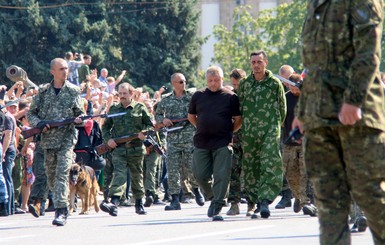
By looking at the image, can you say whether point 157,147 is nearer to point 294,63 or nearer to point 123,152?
point 123,152

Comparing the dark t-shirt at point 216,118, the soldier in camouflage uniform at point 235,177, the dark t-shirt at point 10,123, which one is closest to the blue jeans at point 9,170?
the dark t-shirt at point 10,123

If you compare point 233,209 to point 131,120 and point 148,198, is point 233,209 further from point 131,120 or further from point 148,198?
point 148,198

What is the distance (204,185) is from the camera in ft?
51.0

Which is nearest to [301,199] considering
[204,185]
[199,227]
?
[204,185]

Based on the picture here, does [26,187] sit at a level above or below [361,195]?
below

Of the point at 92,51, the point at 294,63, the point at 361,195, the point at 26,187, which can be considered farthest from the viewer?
the point at 294,63

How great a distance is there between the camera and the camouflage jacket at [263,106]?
14.9m

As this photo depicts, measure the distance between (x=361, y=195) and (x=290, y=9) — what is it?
62485mm

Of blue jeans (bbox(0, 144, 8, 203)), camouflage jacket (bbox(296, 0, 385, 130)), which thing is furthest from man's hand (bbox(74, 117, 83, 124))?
camouflage jacket (bbox(296, 0, 385, 130))

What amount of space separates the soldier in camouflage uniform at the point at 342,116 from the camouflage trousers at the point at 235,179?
8.45 m

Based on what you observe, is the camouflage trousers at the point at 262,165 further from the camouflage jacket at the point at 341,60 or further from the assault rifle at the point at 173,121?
the camouflage jacket at the point at 341,60

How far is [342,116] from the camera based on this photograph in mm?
7164

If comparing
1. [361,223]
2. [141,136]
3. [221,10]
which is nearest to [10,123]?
[141,136]

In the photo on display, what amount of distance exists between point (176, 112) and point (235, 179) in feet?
9.10
